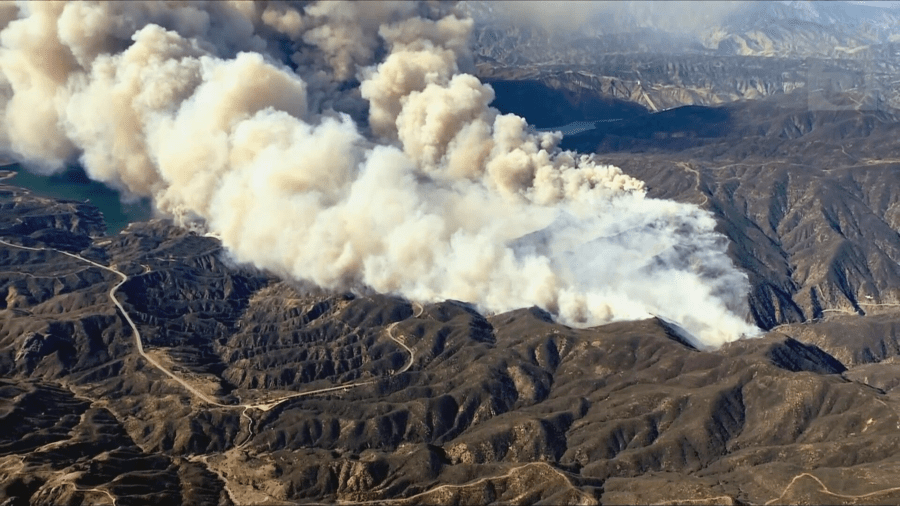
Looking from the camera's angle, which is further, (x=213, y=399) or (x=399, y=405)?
(x=213, y=399)

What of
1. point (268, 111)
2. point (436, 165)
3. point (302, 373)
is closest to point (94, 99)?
point (268, 111)

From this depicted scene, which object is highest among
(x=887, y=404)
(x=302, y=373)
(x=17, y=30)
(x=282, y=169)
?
(x=17, y=30)

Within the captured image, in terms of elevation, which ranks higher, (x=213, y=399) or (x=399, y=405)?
(x=399, y=405)

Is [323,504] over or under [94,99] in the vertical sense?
under

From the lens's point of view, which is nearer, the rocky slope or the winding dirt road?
the rocky slope

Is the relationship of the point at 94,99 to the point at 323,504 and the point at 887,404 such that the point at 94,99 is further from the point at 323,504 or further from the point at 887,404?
the point at 887,404

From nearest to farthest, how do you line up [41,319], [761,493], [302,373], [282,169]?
[761,493] < [302,373] < [41,319] < [282,169]

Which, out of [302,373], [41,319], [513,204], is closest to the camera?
[302,373]

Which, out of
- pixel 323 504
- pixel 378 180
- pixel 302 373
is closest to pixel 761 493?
pixel 323 504

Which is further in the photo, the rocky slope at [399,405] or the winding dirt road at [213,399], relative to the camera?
the winding dirt road at [213,399]

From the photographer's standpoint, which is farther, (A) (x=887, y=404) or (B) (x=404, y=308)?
(B) (x=404, y=308)
